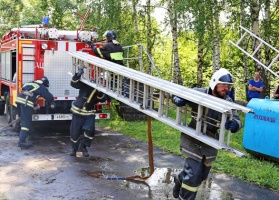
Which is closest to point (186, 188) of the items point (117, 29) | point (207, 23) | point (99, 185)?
point (99, 185)

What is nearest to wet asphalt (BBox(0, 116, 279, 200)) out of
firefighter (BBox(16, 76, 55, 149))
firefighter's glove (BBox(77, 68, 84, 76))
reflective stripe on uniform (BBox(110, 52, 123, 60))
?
firefighter (BBox(16, 76, 55, 149))

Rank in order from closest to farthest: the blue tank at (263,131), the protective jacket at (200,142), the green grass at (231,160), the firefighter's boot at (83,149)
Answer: the protective jacket at (200,142) → the green grass at (231,160) → the blue tank at (263,131) → the firefighter's boot at (83,149)

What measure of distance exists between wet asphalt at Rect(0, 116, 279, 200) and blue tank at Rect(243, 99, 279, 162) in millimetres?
1107

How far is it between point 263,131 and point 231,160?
813 mm

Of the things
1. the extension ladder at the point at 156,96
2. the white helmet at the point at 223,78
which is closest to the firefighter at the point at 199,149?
the white helmet at the point at 223,78

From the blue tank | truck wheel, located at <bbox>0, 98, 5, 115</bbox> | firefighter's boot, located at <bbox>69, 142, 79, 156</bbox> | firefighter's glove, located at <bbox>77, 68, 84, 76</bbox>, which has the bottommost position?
truck wheel, located at <bbox>0, 98, 5, 115</bbox>

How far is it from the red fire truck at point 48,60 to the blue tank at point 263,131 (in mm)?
3948

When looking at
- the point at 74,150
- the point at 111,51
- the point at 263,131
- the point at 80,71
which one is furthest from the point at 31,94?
the point at 263,131

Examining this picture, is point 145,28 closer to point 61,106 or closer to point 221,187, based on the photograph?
point 61,106

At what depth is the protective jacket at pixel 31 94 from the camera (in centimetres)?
855

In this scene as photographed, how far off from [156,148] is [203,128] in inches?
167

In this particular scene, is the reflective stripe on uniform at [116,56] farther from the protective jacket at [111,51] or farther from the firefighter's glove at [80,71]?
the firefighter's glove at [80,71]

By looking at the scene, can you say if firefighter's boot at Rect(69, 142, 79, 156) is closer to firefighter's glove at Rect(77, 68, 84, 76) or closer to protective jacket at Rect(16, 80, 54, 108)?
protective jacket at Rect(16, 80, 54, 108)

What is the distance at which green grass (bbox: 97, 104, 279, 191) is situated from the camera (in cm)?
638
